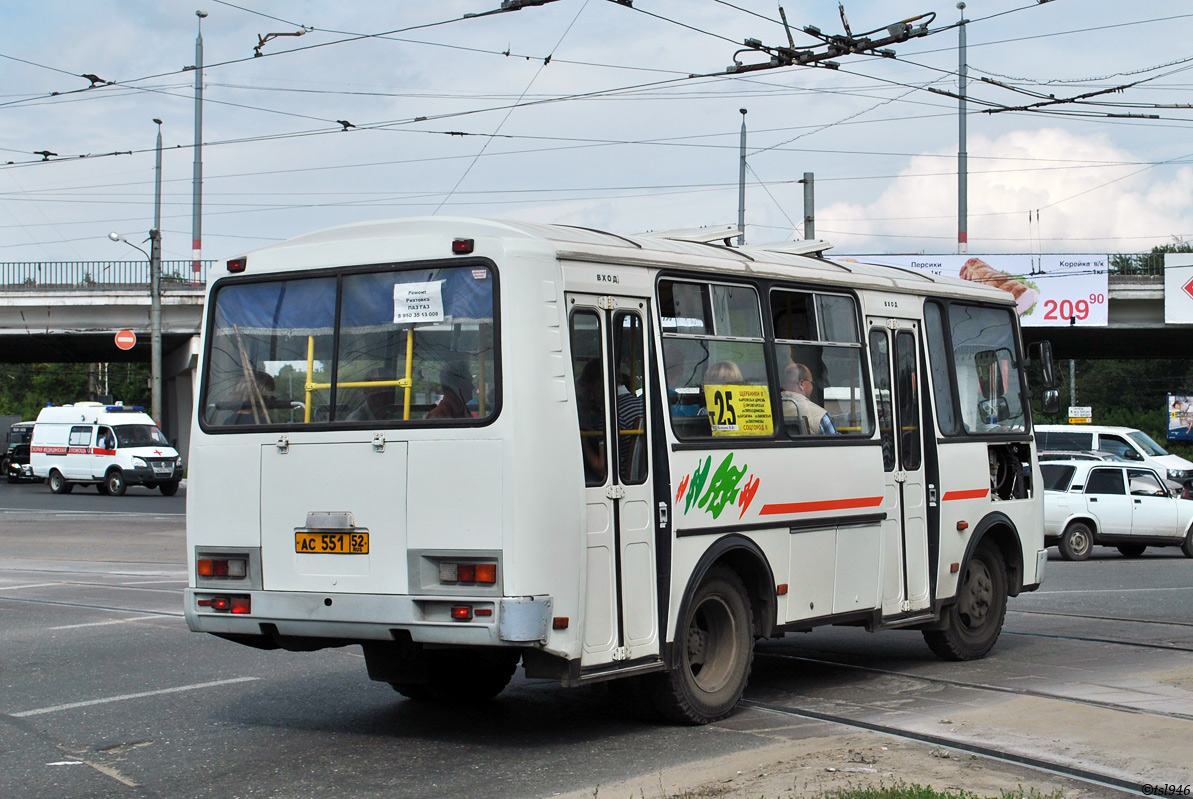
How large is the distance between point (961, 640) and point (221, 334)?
5.95 meters

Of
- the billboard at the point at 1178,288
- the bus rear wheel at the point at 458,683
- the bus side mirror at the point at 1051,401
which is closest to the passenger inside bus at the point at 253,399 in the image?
the bus rear wheel at the point at 458,683

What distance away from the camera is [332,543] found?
294 inches

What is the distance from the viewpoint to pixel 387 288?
7.59 m

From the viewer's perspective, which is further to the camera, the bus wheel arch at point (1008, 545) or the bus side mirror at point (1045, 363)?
→ the bus side mirror at point (1045, 363)

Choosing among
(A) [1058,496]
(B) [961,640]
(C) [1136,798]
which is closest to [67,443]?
(A) [1058,496]

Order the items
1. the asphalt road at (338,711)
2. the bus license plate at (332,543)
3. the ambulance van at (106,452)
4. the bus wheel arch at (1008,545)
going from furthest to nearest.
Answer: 1. the ambulance van at (106,452)
2. the bus wheel arch at (1008,545)
3. the bus license plate at (332,543)
4. the asphalt road at (338,711)

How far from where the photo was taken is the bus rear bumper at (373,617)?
6922 millimetres

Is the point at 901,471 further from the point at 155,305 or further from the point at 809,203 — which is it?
the point at 155,305

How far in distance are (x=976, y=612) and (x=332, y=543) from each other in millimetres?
5662

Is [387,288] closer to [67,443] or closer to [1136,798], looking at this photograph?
[1136,798]

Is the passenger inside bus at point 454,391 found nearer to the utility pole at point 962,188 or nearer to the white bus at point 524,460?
the white bus at point 524,460

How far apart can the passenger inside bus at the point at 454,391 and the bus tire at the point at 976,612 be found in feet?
16.2

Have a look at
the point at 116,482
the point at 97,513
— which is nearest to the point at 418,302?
the point at 97,513

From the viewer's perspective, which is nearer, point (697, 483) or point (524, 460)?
point (524, 460)
